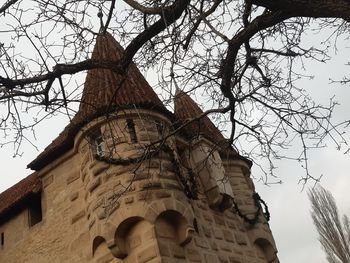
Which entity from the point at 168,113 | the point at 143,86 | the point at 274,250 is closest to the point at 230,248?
the point at 274,250

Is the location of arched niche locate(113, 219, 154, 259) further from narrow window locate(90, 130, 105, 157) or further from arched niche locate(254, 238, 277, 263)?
arched niche locate(254, 238, 277, 263)

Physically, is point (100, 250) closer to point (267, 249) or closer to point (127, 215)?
point (127, 215)

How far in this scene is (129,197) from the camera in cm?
655

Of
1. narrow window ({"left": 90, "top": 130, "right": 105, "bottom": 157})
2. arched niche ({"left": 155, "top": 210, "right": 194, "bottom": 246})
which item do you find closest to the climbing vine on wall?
arched niche ({"left": 155, "top": 210, "right": 194, "bottom": 246})

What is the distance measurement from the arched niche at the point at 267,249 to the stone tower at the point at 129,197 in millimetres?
22

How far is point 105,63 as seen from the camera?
4336mm

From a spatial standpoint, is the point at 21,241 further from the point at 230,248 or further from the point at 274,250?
the point at 274,250

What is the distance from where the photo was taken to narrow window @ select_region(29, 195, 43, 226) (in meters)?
8.44

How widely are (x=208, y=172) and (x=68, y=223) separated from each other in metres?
2.50

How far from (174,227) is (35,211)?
3168 millimetres

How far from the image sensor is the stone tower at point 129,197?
21.0 feet

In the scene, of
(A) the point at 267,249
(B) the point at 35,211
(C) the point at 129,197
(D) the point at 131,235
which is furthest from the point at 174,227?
(B) the point at 35,211

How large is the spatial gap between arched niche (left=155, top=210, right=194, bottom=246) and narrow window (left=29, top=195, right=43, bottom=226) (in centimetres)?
300

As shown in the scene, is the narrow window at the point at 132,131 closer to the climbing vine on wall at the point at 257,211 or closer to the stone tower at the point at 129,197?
the stone tower at the point at 129,197
